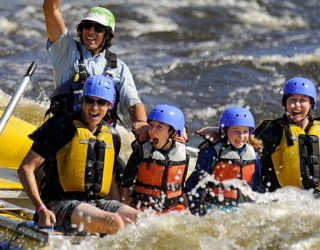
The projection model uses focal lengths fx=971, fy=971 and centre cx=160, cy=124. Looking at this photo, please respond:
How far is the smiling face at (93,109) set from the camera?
5863 mm

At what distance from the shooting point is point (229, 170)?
6.38 metres

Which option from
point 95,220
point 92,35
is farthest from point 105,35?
point 95,220

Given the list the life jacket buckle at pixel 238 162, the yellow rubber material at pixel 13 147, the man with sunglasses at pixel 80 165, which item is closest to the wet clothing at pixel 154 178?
the man with sunglasses at pixel 80 165

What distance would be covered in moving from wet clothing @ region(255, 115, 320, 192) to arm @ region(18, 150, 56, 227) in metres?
1.64

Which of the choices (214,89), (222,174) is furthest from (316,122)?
(214,89)

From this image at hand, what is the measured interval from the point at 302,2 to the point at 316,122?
11.0m

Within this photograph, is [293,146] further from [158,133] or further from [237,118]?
[158,133]

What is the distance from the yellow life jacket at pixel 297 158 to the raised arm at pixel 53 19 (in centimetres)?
165

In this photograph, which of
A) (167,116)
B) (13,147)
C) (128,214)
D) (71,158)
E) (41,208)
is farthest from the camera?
(13,147)

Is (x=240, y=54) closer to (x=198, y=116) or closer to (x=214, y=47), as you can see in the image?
(x=214, y=47)

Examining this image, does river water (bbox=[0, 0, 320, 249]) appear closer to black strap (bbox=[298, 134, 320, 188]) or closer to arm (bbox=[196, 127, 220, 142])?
arm (bbox=[196, 127, 220, 142])

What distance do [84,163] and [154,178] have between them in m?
0.54

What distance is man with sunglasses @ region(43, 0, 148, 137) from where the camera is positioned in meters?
6.41

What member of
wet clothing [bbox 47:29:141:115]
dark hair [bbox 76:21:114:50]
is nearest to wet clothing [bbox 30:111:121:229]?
wet clothing [bbox 47:29:141:115]
